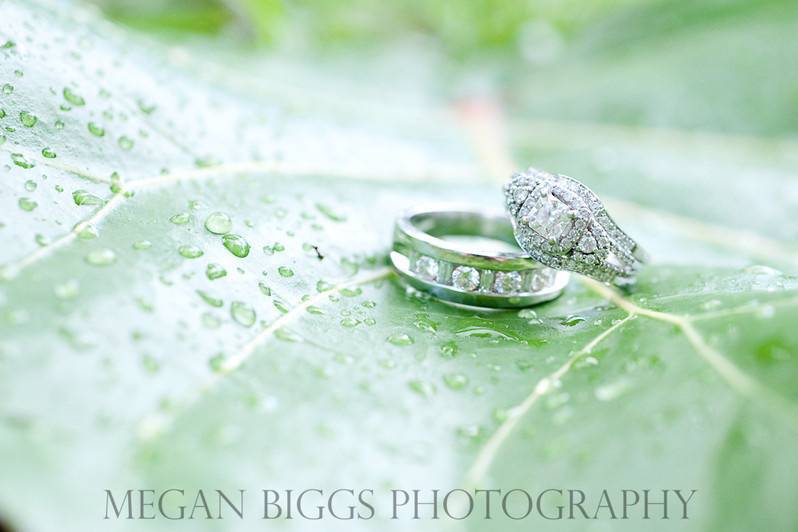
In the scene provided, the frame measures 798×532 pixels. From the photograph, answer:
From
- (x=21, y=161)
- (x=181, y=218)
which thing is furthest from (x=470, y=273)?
(x=21, y=161)

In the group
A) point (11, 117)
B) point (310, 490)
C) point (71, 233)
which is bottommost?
point (310, 490)

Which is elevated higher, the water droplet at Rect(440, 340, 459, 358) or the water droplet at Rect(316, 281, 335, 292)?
the water droplet at Rect(316, 281, 335, 292)

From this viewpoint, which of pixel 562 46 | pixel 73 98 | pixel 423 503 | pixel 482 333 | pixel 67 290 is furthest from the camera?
pixel 562 46

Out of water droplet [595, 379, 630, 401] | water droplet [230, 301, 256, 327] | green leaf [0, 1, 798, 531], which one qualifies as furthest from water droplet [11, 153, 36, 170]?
water droplet [595, 379, 630, 401]

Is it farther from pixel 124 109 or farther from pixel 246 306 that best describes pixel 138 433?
pixel 124 109

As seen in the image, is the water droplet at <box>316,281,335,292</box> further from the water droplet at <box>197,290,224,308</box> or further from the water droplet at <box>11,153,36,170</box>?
the water droplet at <box>11,153,36,170</box>

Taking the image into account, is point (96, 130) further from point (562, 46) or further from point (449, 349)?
point (562, 46)

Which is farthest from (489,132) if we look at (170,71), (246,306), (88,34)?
(246,306)
